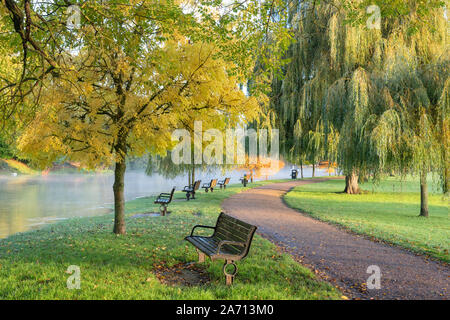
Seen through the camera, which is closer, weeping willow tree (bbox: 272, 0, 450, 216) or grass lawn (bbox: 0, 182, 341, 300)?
grass lawn (bbox: 0, 182, 341, 300)

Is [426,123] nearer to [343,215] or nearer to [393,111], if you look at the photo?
[393,111]

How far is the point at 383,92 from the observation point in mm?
10500

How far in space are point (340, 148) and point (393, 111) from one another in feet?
6.46

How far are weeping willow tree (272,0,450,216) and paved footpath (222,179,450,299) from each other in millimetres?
2860

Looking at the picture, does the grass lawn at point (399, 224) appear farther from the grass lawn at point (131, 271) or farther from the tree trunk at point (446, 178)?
the grass lawn at point (131, 271)

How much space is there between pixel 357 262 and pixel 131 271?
13.6ft

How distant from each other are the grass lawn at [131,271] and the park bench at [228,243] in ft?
0.97

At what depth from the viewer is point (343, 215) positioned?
1255 cm

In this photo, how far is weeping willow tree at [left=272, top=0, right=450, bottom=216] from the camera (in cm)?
966
